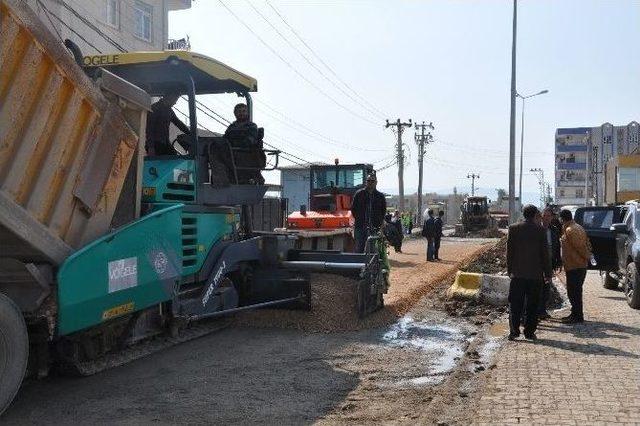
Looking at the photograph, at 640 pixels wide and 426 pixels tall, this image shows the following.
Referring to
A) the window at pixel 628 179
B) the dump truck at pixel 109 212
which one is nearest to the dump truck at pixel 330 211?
the dump truck at pixel 109 212

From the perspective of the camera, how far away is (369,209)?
1052cm

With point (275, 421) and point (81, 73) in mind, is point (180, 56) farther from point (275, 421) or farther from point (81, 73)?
point (275, 421)

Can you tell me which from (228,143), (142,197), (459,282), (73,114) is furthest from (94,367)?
(459,282)

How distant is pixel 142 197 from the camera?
636cm

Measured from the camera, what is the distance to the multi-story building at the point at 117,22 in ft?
69.6

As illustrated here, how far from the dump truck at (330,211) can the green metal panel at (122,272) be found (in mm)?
7793

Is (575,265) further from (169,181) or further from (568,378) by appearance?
(169,181)

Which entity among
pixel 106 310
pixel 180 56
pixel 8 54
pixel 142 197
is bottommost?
pixel 106 310

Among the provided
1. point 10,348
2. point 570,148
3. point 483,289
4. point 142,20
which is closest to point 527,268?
point 483,289

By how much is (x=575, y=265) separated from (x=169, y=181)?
5416mm

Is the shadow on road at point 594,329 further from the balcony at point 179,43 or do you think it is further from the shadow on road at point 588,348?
the balcony at point 179,43

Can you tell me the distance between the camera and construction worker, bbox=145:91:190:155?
7.01 m

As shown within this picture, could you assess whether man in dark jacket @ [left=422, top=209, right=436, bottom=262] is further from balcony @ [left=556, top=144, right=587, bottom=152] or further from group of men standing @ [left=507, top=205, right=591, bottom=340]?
balcony @ [left=556, top=144, right=587, bottom=152]

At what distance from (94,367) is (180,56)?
321 centimetres
